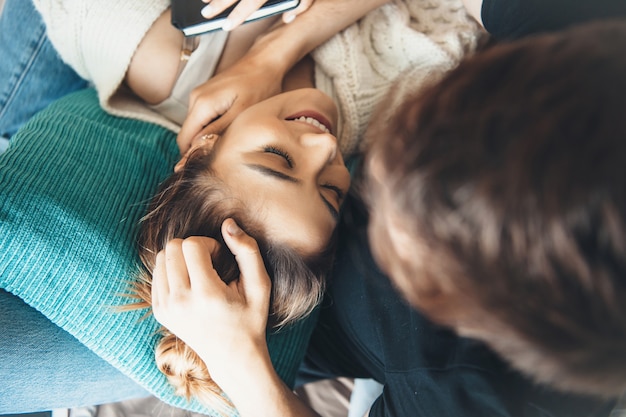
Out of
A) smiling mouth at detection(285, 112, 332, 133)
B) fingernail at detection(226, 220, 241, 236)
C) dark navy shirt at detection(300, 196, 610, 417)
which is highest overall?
smiling mouth at detection(285, 112, 332, 133)

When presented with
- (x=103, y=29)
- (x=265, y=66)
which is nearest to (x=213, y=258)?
(x=265, y=66)

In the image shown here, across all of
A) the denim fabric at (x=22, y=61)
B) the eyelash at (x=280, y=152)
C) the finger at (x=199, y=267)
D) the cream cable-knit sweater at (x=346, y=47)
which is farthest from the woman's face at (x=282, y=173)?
the denim fabric at (x=22, y=61)

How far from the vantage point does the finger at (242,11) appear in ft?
3.22

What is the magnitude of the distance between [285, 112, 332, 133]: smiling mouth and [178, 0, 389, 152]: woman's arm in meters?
0.12

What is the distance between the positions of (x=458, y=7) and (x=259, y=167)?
27.3 inches

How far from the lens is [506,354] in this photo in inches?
22.1

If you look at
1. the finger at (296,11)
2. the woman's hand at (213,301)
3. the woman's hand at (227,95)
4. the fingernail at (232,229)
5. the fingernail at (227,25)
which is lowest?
the woman's hand at (213,301)

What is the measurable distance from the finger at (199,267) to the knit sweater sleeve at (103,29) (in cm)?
53

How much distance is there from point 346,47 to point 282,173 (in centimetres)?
46

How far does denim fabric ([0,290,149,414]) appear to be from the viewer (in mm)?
815

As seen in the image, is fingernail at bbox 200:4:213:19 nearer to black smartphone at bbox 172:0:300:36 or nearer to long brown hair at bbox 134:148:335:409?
black smartphone at bbox 172:0:300:36

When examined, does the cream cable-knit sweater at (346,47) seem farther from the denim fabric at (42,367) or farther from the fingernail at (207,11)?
the denim fabric at (42,367)

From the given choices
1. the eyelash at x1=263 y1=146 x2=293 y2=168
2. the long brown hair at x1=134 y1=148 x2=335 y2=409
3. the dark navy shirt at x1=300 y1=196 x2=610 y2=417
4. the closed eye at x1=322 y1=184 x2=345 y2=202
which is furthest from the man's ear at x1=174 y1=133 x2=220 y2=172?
the dark navy shirt at x1=300 y1=196 x2=610 y2=417

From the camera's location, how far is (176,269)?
80 cm
